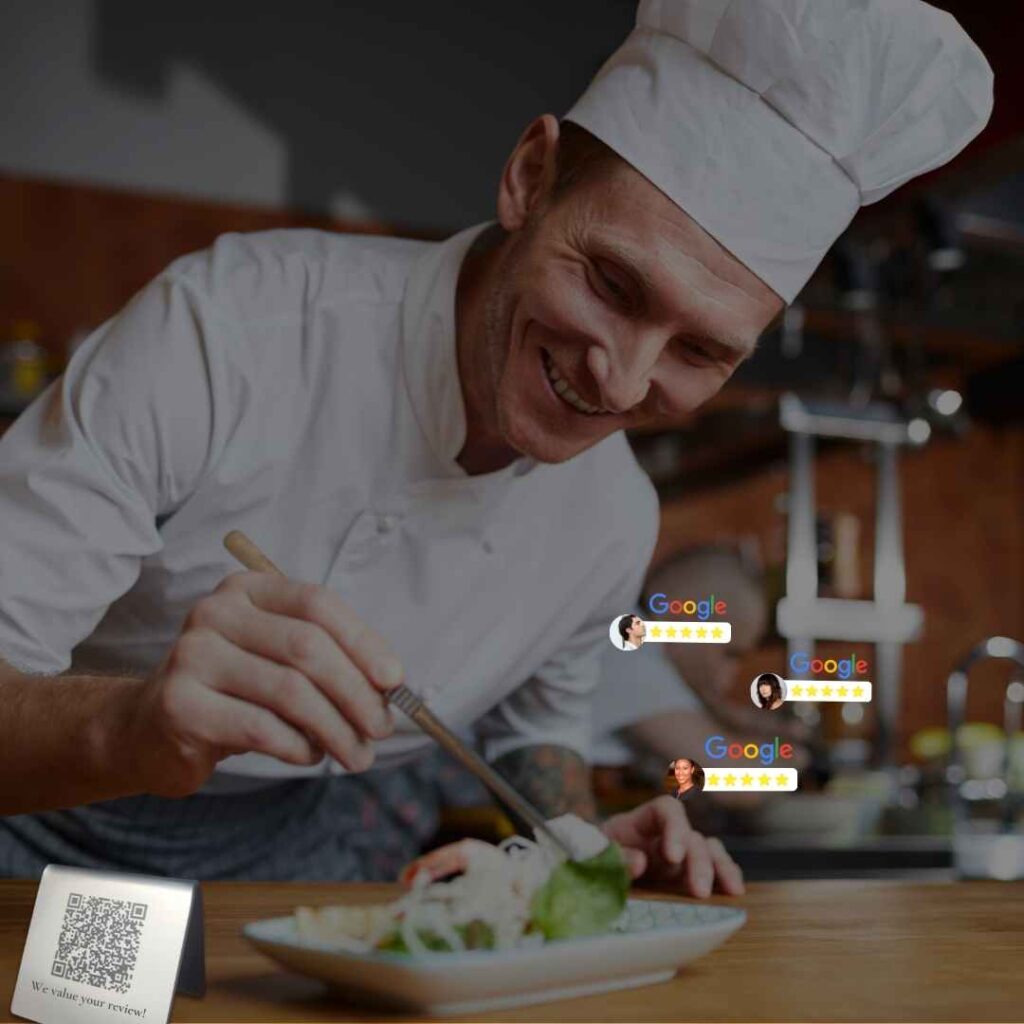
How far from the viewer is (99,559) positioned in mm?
1106

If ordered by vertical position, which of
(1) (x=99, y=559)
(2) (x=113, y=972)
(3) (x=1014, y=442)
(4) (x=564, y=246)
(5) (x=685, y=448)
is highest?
(3) (x=1014, y=442)

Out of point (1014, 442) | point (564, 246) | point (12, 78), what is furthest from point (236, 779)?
point (1014, 442)

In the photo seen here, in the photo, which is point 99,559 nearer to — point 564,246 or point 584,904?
point 564,246

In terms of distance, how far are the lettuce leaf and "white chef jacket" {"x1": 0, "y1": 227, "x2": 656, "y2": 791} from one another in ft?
1.84

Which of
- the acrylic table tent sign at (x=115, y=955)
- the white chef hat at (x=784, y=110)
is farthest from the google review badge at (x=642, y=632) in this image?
the acrylic table tent sign at (x=115, y=955)

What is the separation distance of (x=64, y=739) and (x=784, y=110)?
764mm

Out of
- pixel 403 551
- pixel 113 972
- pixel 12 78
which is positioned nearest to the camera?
pixel 113 972

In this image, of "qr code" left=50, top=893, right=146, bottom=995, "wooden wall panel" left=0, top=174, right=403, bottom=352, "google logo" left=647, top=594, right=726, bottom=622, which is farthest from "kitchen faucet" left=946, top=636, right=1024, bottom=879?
"wooden wall panel" left=0, top=174, right=403, bottom=352

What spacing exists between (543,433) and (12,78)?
57.5 inches

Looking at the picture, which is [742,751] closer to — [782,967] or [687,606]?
[687,606]

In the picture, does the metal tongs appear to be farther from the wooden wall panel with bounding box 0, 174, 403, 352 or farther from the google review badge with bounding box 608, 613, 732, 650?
the wooden wall panel with bounding box 0, 174, 403, 352

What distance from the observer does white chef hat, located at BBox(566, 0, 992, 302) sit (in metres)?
1.18

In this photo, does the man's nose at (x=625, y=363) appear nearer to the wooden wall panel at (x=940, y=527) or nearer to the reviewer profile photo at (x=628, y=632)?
the reviewer profile photo at (x=628, y=632)

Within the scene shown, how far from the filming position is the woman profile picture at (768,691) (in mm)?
1376
